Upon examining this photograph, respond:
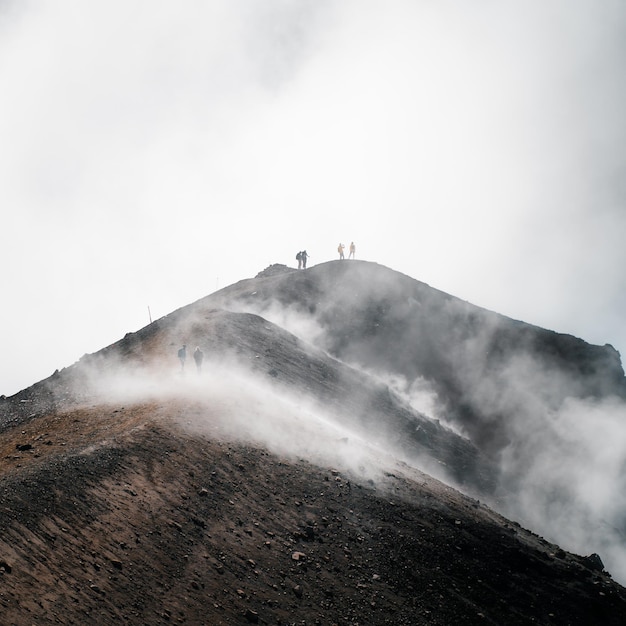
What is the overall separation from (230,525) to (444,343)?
4132 cm

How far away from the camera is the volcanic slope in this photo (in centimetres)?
1614

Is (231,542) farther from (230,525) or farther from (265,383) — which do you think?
(265,383)

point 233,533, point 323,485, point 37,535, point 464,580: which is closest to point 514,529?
point 464,580

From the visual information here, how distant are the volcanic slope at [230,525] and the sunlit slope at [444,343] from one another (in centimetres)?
2057

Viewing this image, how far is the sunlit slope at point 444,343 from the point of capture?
5222 cm

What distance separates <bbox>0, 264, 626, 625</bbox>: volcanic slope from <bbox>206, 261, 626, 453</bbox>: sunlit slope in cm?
2057

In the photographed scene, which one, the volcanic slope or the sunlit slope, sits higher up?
the volcanic slope

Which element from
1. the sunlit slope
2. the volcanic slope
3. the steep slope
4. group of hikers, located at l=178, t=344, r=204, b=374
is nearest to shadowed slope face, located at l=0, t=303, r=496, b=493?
the volcanic slope

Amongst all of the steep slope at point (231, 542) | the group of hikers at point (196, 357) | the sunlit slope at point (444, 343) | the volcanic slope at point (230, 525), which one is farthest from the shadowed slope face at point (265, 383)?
the sunlit slope at point (444, 343)

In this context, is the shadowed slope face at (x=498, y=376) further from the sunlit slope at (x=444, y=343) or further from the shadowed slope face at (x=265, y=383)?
the shadowed slope face at (x=265, y=383)

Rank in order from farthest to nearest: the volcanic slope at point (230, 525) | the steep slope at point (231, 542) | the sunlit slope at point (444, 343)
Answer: the sunlit slope at point (444, 343) < the volcanic slope at point (230, 525) < the steep slope at point (231, 542)

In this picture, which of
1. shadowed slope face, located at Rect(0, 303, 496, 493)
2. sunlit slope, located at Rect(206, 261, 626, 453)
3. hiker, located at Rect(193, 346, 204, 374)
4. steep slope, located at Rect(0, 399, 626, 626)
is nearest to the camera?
steep slope, located at Rect(0, 399, 626, 626)

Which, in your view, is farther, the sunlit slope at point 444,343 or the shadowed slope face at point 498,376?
the sunlit slope at point 444,343

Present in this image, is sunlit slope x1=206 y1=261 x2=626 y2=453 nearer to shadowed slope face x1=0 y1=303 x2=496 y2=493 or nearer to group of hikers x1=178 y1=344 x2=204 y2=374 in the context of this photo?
shadowed slope face x1=0 y1=303 x2=496 y2=493
